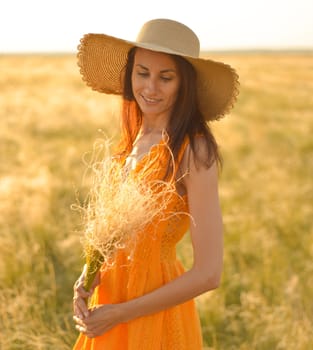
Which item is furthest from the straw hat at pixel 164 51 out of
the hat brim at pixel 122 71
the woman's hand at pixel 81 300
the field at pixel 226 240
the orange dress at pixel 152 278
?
the woman's hand at pixel 81 300

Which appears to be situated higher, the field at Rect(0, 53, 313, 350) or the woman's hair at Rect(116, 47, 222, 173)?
the woman's hair at Rect(116, 47, 222, 173)

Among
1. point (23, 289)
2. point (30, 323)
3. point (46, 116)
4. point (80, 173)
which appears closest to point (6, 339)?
point (30, 323)

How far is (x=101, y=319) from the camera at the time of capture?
1.88 metres

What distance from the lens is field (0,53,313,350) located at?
357 cm

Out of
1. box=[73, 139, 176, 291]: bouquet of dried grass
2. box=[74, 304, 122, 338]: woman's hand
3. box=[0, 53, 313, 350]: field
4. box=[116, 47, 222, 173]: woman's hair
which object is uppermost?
box=[116, 47, 222, 173]: woman's hair

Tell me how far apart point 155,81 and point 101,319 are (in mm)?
650

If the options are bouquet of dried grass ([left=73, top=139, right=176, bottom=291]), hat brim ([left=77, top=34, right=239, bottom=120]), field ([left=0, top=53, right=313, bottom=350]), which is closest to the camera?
bouquet of dried grass ([left=73, top=139, right=176, bottom=291])

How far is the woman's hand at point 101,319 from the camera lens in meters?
1.88

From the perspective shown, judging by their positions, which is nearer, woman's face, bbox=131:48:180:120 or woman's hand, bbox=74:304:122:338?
woman's hand, bbox=74:304:122:338

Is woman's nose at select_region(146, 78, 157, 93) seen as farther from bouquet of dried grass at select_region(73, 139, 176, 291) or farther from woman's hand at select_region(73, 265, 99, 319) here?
woman's hand at select_region(73, 265, 99, 319)

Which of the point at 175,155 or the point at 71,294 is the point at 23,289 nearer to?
the point at 71,294

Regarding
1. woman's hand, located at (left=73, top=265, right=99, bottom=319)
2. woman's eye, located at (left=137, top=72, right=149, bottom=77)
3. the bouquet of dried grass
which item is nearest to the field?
the bouquet of dried grass

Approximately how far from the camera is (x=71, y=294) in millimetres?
4152

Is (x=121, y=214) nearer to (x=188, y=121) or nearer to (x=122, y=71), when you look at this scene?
(x=188, y=121)
